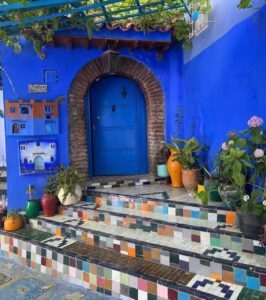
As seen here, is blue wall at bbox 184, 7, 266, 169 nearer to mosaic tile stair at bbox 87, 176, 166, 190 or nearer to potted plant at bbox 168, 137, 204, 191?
potted plant at bbox 168, 137, 204, 191

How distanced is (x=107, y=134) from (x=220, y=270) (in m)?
3.63

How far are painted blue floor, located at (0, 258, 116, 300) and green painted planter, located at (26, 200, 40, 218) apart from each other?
0.93 metres

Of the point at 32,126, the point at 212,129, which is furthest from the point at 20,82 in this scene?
the point at 212,129

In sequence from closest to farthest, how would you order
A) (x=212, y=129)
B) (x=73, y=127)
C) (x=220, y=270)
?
(x=220, y=270), (x=212, y=129), (x=73, y=127)

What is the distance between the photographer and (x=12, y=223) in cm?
447

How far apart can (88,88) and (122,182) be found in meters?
1.84

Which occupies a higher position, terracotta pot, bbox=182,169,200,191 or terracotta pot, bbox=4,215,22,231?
terracotta pot, bbox=182,169,200,191

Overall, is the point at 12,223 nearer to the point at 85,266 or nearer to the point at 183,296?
the point at 85,266

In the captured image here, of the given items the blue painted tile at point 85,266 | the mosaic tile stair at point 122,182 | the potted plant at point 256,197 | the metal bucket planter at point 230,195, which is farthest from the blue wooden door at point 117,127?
the potted plant at point 256,197

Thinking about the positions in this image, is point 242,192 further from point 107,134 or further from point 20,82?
point 20,82

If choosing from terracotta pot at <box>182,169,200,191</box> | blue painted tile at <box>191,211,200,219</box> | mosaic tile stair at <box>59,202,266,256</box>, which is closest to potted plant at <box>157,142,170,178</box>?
terracotta pot at <box>182,169,200,191</box>

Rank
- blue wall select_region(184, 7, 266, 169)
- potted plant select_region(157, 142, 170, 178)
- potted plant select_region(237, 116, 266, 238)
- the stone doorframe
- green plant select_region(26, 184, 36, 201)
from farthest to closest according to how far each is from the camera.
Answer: potted plant select_region(157, 142, 170, 178), the stone doorframe, green plant select_region(26, 184, 36, 201), blue wall select_region(184, 7, 266, 169), potted plant select_region(237, 116, 266, 238)

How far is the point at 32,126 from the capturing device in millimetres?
4875

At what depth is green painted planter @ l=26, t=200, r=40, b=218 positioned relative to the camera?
183 inches
